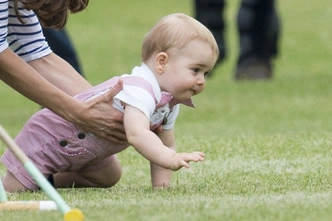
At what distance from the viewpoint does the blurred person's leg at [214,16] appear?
14.1 metres

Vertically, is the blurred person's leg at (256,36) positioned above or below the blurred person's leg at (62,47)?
below

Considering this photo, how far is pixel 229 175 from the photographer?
5.46 meters

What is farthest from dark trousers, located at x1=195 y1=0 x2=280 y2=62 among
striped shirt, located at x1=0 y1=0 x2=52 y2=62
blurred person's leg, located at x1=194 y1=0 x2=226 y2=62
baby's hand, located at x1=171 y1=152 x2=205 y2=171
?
baby's hand, located at x1=171 y1=152 x2=205 y2=171

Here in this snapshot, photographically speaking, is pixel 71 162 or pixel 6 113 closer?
pixel 71 162

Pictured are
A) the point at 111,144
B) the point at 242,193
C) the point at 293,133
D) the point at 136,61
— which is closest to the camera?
the point at 242,193

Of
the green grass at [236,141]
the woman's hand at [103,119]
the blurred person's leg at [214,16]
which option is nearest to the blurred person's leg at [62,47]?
the green grass at [236,141]

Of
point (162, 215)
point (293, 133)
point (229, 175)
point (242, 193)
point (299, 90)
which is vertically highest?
point (162, 215)

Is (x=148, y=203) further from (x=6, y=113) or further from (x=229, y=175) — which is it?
(x=6, y=113)

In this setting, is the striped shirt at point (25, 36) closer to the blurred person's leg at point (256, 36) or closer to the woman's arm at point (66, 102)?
the woman's arm at point (66, 102)

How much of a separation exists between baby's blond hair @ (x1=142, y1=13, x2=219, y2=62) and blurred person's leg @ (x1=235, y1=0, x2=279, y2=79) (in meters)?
8.60

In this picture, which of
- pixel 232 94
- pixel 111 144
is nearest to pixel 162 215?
pixel 111 144

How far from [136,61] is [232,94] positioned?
166 inches

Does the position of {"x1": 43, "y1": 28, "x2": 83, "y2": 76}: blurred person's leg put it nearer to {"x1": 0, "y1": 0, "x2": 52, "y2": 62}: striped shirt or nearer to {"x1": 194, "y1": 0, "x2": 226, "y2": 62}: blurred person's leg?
{"x1": 0, "y1": 0, "x2": 52, "y2": 62}: striped shirt

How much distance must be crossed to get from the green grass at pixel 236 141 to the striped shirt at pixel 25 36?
0.82 metres
